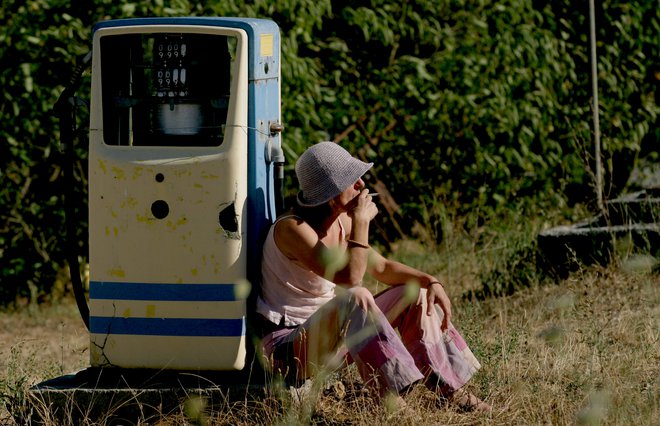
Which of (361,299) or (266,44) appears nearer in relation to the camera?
(361,299)

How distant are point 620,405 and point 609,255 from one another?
228 centimetres

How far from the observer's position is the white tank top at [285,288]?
4297 millimetres

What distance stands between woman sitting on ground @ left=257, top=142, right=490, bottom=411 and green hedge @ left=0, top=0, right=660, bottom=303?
3.04 m

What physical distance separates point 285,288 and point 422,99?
3861 millimetres

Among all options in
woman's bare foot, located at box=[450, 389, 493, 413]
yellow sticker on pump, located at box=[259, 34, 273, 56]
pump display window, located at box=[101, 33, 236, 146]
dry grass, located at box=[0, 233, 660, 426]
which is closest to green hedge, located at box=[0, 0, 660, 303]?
dry grass, located at box=[0, 233, 660, 426]

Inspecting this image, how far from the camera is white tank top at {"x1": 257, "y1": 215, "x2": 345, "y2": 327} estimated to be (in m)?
4.30

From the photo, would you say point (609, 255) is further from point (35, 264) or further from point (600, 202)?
point (35, 264)

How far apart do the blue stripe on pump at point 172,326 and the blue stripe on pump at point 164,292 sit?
81 mm

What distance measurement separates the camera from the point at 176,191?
4262mm

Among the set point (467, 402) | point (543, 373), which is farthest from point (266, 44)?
point (543, 373)

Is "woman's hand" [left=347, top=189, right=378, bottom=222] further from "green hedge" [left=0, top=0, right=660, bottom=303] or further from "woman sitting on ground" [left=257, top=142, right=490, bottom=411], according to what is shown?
"green hedge" [left=0, top=0, right=660, bottom=303]

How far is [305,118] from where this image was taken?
752cm

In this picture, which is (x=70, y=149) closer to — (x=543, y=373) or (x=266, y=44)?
(x=266, y=44)

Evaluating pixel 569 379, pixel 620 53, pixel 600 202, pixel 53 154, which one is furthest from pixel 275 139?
pixel 620 53
